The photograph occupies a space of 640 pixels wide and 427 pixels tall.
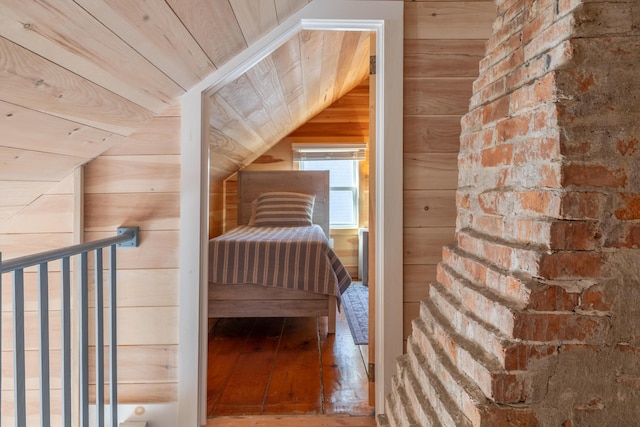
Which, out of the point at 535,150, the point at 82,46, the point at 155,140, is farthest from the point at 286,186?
the point at 535,150

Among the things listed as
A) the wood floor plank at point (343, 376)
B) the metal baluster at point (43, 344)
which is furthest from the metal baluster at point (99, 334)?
the wood floor plank at point (343, 376)

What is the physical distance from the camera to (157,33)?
122 centimetres

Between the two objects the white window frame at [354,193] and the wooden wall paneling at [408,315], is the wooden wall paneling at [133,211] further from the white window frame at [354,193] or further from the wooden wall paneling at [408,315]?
the white window frame at [354,193]

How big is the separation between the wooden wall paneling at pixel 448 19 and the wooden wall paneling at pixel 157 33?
2.86 feet

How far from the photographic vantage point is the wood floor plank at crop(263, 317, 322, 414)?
79.0 inches

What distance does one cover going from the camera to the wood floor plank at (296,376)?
2.01 metres

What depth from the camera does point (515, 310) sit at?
2.96 ft

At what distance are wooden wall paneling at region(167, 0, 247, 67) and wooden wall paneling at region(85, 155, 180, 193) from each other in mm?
476

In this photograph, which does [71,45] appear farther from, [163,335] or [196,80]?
[163,335]

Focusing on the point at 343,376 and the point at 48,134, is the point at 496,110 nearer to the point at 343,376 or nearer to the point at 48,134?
the point at 48,134

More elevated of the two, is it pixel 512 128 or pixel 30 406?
pixel 512 128

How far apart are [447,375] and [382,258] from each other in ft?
2.42

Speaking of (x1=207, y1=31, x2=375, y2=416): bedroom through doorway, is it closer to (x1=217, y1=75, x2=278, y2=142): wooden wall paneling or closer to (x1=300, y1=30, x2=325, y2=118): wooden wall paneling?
(x1=300, y1=30, x2=325, y2=118): wooden wall paneling

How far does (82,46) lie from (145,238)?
88cm
